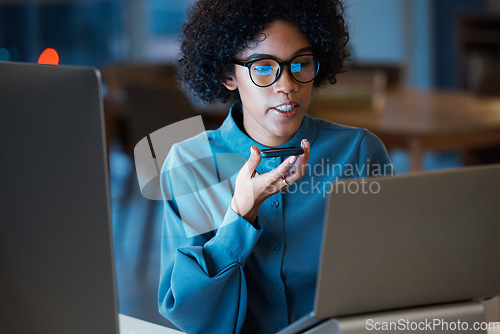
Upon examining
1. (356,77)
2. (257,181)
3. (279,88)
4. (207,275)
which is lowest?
(207,275)

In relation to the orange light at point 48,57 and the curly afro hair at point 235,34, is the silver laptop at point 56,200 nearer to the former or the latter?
the orange light at point 48,57

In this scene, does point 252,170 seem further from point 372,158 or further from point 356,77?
point 356,77

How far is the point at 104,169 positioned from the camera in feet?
2.25

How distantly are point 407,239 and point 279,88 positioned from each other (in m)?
0.34

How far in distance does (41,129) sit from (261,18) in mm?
384

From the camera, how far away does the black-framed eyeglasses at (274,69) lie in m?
0.92

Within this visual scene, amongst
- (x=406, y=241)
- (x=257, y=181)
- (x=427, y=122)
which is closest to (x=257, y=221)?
(x=257, y=181)

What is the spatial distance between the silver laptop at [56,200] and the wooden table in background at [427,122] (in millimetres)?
1683

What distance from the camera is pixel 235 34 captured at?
0.94m

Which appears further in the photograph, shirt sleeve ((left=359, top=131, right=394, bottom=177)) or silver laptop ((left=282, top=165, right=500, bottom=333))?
shirt sleeve ((left=359, top=131, right=394, bottom=177))

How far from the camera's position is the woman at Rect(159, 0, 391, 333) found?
91cm

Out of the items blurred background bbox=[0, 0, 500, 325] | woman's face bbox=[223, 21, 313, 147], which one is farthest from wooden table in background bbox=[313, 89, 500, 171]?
A: woman's face bbox=[223, 21, 313, 147]

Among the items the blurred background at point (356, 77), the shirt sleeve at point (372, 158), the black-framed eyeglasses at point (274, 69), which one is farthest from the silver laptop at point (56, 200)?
the blurred background at point (356, 77)

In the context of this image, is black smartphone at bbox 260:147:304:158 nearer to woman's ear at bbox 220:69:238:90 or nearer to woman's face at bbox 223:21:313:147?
woman's face at bbox 223:21:313:147
